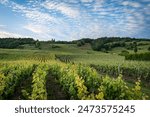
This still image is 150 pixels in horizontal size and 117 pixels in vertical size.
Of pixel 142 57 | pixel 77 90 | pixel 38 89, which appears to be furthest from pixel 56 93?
pixel 142 57

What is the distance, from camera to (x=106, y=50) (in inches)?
3848

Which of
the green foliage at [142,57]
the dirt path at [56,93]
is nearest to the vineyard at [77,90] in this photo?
the dirt path at [56,93]

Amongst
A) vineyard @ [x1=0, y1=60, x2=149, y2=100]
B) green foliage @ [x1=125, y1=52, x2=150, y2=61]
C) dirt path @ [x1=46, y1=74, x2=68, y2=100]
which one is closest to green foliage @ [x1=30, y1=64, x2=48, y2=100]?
vineyard @ [x1=0, y1=60, x2=149, y2=100]

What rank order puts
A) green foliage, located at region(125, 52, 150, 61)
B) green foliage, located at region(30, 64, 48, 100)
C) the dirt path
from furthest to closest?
green foliage, located at region(125, 52, 150, 61) → the dirt path → green foliage, located at region(30, 64, 48, 100)

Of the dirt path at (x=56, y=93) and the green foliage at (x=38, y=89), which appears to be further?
the dirt path at (x=56, y=93)

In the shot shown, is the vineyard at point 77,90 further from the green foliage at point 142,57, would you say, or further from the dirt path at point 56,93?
the green foliage at point 142,57

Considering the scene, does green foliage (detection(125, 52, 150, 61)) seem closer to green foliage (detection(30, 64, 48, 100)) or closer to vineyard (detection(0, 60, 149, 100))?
vineyard (detection(0, 60, 149, 100))

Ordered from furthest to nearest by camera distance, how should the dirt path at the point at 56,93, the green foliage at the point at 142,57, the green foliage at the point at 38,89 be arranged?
the green foliage at the point at 142,57 < the dirt path at the point at 56,93 < the green foliage at the point at 38,89

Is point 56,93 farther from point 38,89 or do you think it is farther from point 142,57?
point 142,57

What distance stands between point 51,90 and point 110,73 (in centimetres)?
1477

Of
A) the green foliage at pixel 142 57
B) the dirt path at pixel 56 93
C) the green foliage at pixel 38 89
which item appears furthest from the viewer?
the green foliage at pixel 142 57

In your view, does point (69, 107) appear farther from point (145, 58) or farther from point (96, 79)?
point (145, 58)

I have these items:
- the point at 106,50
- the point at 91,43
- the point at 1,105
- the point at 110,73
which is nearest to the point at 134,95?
the point at 1,105

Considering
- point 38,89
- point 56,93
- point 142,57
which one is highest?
point 38,89
